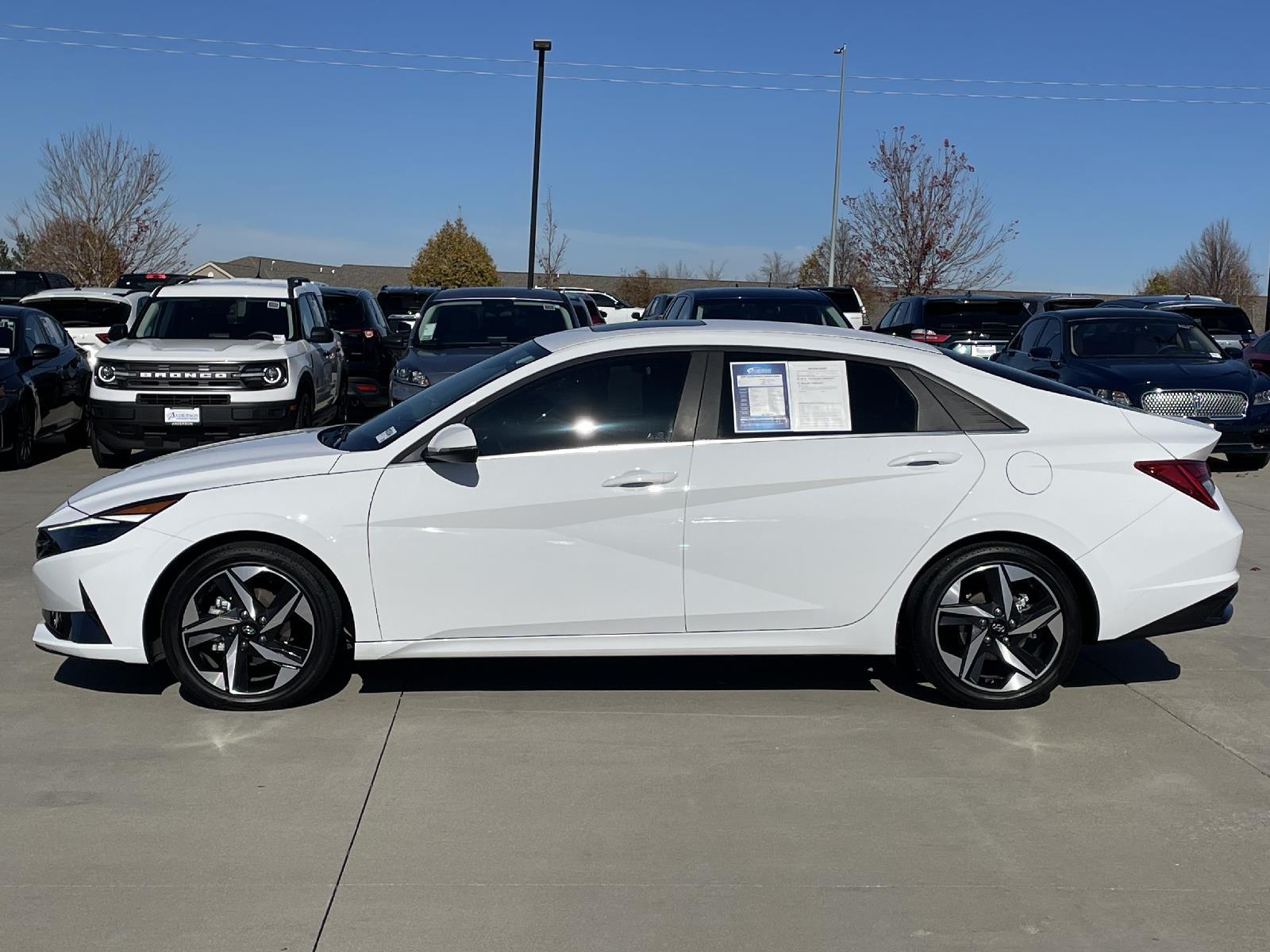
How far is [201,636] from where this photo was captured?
18.7ft

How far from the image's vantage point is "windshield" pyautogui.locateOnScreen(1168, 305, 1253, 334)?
2278cm

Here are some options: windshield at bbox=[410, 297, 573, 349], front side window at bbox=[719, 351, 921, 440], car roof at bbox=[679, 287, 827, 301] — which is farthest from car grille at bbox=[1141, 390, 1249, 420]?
front side window at bbox=[719, 351, 921, 440]

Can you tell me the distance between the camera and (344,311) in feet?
64.9

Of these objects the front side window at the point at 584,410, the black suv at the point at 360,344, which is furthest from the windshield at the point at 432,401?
the black suv at the point at 360,344

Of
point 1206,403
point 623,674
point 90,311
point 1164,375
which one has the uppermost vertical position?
point 90,311

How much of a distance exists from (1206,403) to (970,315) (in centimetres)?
787

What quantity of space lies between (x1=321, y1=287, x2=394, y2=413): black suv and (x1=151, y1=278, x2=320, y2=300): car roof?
4.22 metres

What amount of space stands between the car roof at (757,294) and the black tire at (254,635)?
27.9ft

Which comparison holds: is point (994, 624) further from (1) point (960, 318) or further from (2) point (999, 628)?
(1) point (960, 318)

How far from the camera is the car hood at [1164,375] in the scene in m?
13.7

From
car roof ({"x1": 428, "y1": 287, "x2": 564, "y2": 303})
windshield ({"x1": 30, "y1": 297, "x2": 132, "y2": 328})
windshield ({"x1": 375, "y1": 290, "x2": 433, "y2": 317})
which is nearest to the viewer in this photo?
car roof ({"x1": 428, "y1": 287, "x2": 564, "y2": 303})

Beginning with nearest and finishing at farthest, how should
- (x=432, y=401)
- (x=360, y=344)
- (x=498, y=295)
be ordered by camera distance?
1. (x=432, y=401)
2. (x=498, y=295)
3. (x=360, y=344)

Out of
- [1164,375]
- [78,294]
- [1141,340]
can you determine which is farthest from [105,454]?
[1141,340]

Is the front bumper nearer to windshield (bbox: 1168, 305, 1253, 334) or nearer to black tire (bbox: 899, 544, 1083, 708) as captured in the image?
black tire (bbox: 899, 544, 1083, 708)
